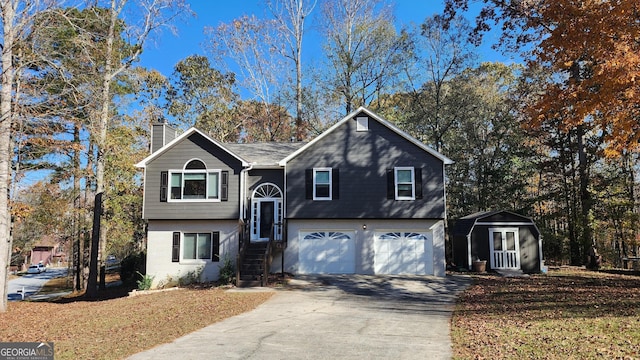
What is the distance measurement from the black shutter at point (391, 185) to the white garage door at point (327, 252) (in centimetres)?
249

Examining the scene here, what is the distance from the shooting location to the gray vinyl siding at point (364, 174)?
20.6 m

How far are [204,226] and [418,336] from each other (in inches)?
536

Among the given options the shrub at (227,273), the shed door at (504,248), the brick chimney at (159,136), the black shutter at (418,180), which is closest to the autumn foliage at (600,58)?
the black shutter at (418,180)

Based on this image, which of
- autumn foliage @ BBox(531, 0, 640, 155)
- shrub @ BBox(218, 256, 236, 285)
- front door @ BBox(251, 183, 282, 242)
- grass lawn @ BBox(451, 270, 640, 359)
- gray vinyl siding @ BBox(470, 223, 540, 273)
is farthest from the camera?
gray vinyl siding @ BBox(470, 223, 540, 273)

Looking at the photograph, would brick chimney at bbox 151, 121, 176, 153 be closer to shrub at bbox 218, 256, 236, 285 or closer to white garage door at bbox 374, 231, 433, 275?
shrub at bbox 218, 256, 236, 285

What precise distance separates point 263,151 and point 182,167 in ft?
14.5

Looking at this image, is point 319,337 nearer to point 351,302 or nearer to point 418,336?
point 418,336

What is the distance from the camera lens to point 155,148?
21.9 meters

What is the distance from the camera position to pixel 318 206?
20750mm

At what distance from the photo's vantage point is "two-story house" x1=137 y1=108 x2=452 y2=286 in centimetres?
2047

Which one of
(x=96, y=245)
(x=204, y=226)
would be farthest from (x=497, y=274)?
(x=96, y=245)

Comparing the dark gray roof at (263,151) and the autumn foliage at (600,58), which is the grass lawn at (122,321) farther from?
the autumn foliage at (600,58)

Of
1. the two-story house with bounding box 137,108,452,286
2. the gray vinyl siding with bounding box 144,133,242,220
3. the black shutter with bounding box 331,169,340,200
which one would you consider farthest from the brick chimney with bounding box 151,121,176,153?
the black shutter with bounding box 331,169,340,200

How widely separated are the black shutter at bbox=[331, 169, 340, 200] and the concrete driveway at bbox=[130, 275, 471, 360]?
4900 mm
